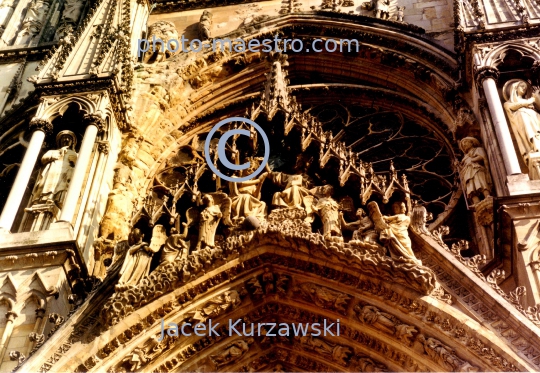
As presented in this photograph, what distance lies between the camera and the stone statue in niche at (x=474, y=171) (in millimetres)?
11727

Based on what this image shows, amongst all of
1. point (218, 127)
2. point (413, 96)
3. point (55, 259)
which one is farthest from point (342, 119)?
point (55, 259)

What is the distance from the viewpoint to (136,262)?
1034 cm

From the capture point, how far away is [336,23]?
1619cm

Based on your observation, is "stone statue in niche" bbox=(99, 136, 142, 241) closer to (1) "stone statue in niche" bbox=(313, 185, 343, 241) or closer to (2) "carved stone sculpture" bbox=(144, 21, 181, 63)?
(2) "carved stone sculpture" bbox=(144, 21, 181, 63)

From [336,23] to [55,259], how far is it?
7737 mm

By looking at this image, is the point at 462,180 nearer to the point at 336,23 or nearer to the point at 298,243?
the point at 298,243

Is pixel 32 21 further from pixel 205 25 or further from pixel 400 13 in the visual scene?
pixel 400 13

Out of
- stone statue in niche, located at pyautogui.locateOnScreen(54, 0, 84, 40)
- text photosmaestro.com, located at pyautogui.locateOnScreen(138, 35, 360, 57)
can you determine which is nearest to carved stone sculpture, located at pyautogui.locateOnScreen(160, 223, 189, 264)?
text photosmaestro.com, located at pyautogui.locateOnScreen(138, 35, 360, 57)

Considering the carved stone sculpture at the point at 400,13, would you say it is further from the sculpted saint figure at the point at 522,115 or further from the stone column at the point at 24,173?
the stone column at the point at 24,173

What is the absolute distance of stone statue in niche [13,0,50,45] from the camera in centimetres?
1762

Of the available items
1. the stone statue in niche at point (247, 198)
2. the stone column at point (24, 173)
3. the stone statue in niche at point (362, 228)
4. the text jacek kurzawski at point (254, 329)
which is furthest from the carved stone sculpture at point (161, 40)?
the text jacek kurzawski at point (254, 329)

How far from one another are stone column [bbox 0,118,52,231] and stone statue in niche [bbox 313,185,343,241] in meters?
4.08

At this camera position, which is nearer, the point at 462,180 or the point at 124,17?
the point at 462,180

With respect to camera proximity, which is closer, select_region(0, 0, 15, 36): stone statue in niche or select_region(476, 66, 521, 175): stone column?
select_region(476, 66, 521, 175): stone column
